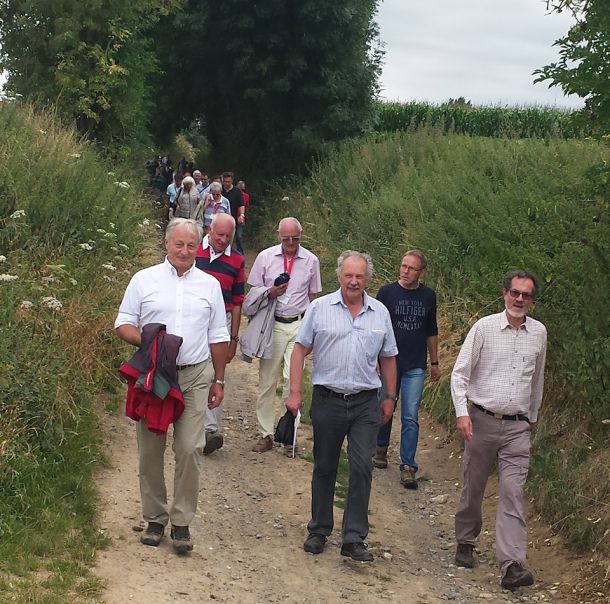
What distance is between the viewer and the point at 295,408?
671 cm

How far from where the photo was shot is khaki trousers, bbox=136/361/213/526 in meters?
6.24

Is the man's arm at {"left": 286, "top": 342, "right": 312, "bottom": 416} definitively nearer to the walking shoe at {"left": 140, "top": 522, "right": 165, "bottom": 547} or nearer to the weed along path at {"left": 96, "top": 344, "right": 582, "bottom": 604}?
the weed along path at {"left": 96, "top": 344, "right": 582, "bottom": 604}

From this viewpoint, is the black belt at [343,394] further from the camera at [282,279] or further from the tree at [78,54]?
the tree at [78,54]

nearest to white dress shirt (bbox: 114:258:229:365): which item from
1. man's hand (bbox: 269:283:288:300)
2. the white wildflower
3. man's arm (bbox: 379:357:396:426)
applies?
man's arm (bbox: 379:357:396:426)

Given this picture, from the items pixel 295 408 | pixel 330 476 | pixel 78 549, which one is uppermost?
pixel 295 408

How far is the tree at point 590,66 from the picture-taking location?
775cm

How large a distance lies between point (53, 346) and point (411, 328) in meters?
3.05

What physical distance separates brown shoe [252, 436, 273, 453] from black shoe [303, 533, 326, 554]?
2302mm

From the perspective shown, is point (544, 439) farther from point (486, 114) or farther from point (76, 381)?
point (486, 114)

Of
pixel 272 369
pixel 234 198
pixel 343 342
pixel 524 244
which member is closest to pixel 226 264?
pixel 272 369

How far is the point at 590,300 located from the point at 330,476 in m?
2.87

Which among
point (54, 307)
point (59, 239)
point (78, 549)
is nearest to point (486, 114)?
point (59, 239)

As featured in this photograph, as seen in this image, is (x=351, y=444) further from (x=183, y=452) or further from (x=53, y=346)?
(x=53, y=346)

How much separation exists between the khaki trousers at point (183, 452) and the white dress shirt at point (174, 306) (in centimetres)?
15
